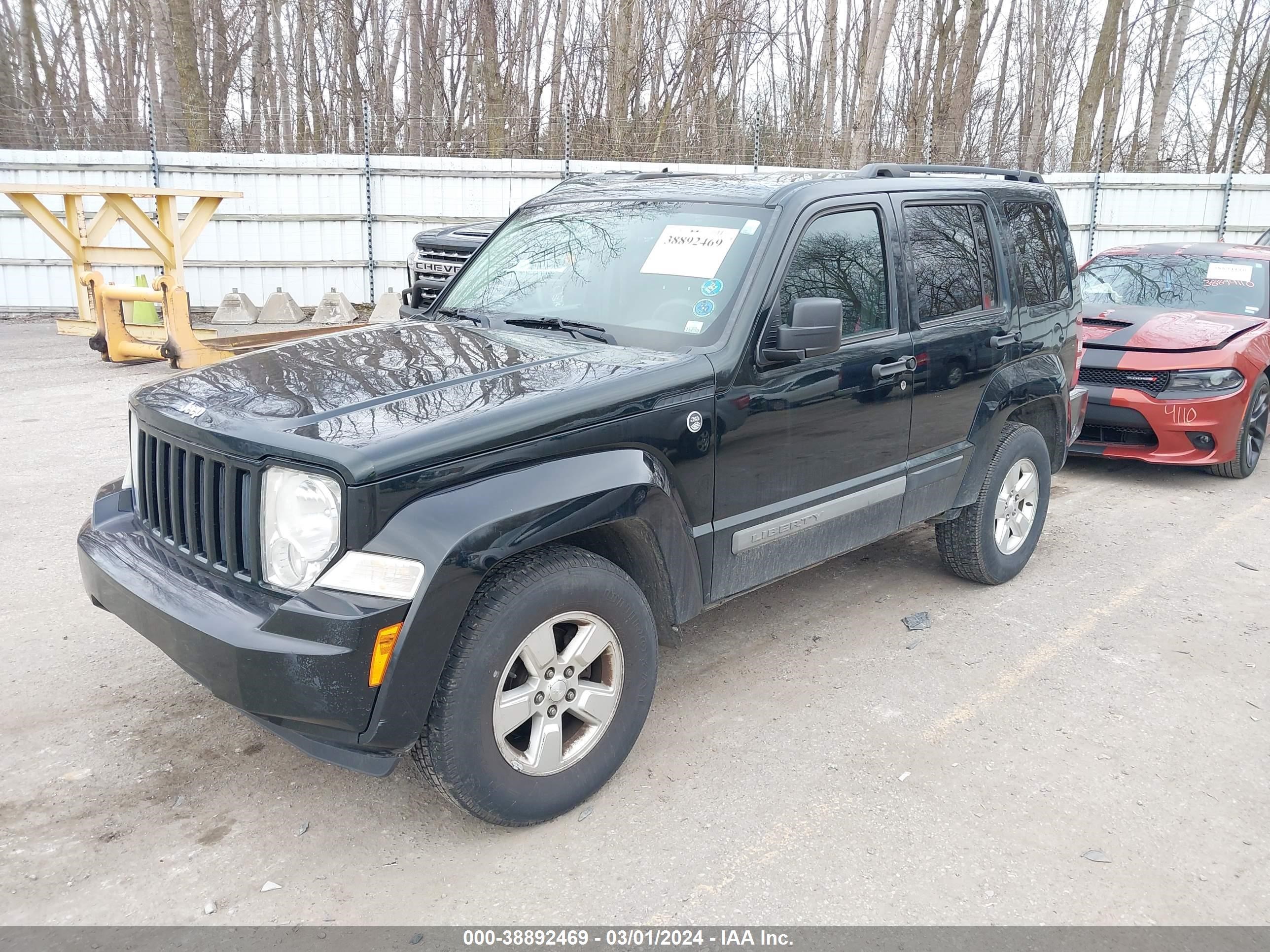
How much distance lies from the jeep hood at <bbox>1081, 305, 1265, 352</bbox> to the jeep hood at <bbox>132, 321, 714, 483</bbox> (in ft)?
16.6

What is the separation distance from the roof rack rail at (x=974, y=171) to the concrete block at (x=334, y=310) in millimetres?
9681

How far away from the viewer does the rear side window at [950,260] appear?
4.40 m

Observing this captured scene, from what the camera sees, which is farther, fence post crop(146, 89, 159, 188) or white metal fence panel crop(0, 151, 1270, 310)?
white metal fence panel crop(0, 151, 1270, 310)

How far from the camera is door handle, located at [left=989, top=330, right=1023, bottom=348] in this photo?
4754 millimetres

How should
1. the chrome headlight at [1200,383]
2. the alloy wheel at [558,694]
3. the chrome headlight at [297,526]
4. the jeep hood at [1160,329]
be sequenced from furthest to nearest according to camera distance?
the jeep hood at [1160,329]
the chrome headlight at [1200,383]
the alloy wheel at [558,694]
the chrome headlight at [297,526]

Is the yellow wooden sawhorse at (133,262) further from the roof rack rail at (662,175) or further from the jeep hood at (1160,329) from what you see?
the jeep hood at (1160,329)

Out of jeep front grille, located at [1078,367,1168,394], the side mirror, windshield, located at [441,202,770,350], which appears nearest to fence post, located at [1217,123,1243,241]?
jeep front grille, located at [1078,367,1168,394]

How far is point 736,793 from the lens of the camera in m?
3.35

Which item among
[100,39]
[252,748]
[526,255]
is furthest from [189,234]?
[100,39]

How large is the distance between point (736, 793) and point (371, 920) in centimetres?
124

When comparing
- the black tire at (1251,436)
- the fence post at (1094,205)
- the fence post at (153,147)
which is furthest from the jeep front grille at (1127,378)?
the fence post at (153,147)

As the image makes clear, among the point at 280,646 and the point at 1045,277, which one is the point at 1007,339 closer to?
the point at 1045,277

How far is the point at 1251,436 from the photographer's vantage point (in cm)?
748

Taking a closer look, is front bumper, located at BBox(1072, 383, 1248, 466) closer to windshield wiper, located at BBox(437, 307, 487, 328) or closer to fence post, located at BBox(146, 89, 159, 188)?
windshield wiper, located at BBox(437, 307, 487, 328)
